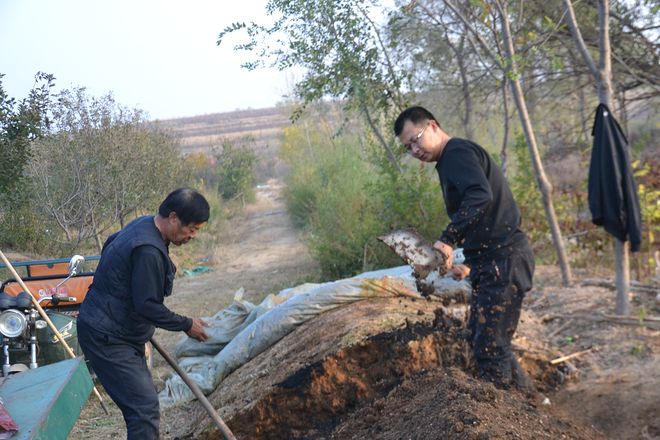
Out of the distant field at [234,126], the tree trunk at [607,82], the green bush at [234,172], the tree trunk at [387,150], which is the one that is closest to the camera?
the tree trunk at [607,82]

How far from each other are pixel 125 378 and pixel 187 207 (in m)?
0.95

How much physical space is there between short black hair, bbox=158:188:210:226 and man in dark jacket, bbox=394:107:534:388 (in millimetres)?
1263

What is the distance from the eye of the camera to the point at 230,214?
74.7ft

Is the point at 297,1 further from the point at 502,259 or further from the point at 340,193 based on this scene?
the point at 502,259

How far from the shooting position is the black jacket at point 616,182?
5.83 meters

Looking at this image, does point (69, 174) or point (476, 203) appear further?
point (69, 174)

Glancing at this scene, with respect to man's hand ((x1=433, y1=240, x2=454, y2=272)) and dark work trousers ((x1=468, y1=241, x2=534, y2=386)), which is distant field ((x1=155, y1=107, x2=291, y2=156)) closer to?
dark work trousers ((x1=468, y1=241, x2=534, y2=386))

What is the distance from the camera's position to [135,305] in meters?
3.45

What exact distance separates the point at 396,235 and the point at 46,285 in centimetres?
347

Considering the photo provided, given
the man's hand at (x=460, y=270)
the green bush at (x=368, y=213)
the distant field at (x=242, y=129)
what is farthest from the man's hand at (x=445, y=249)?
the distant field at (x=242, y=129)

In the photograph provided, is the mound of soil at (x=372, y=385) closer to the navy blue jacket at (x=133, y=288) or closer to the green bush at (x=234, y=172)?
the navy blue jacket at (x=133, y=288)

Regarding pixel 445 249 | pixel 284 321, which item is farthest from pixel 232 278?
pixel 445 249

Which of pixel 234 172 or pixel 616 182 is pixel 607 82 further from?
pixel 234 172

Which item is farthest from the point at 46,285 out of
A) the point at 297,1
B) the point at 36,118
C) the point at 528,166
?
the point at 528,166
